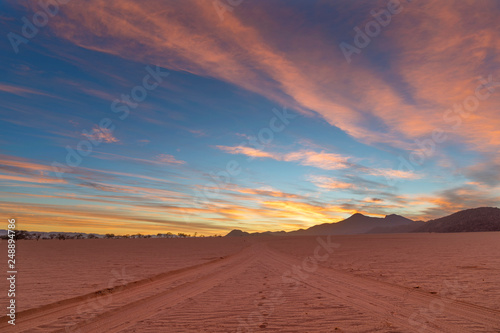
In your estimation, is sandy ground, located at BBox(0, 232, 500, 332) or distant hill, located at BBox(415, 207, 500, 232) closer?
sandy ground, located at BBox(0, 232, 500, 332)

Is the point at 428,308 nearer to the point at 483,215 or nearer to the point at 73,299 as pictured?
the point at 73,299

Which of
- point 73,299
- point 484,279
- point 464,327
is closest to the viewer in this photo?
point 464,327

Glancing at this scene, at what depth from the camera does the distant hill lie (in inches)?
6403

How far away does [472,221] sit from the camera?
17275 cm

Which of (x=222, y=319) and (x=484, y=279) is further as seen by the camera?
(x=484, y=279)

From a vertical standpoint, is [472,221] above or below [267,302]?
above

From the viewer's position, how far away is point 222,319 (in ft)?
26.4

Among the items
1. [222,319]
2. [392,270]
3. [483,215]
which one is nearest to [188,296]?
[222,319]

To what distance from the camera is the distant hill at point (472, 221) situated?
162625mm

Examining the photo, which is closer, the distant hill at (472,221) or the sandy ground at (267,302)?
the sandy ground at (267,302)

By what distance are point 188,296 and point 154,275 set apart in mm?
5974

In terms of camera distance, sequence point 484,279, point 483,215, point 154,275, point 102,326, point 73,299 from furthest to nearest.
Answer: point 483,215 < point 154,275 < point 484,279 < point 73,299 < point 102,326

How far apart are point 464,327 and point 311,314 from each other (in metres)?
3.52

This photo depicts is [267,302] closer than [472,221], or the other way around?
[267,302]
